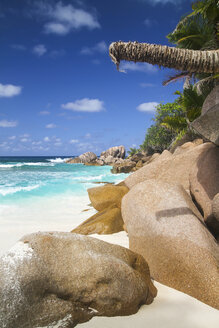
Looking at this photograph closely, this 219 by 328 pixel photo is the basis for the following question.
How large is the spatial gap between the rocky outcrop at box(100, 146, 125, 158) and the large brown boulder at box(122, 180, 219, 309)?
57.2 meters

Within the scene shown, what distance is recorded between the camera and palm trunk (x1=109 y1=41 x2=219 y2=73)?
410 cm

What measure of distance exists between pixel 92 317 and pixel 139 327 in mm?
439

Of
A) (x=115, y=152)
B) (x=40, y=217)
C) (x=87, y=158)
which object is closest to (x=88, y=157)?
(x=87, y=158)

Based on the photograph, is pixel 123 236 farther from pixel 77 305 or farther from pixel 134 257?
pixel 77 305

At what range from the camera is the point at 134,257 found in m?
2.84

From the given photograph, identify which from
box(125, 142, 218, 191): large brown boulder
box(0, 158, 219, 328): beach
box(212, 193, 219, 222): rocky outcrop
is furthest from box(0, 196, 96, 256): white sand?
box(212, 193, 219, 222): rocky outcrop

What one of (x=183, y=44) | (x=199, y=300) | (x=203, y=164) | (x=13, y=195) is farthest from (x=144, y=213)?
(x=183, y=44)

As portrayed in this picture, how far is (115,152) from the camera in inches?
2418

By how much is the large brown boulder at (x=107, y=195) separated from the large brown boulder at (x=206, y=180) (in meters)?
2.18

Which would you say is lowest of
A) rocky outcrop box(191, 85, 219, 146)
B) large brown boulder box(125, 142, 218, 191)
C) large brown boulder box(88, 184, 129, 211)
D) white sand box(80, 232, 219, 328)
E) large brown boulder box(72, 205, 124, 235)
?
white sand box(80, 232, 219, 328)

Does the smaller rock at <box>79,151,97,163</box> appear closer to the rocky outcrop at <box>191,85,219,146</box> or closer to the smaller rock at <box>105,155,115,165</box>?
the smaller rock at <box>105,155,115,165</box>

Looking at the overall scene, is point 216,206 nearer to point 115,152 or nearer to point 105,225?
point 105,225

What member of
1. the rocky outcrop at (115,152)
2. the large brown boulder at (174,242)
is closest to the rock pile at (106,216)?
the large brown boulder at (174,242)

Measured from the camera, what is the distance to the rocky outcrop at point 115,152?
61.4 meters
